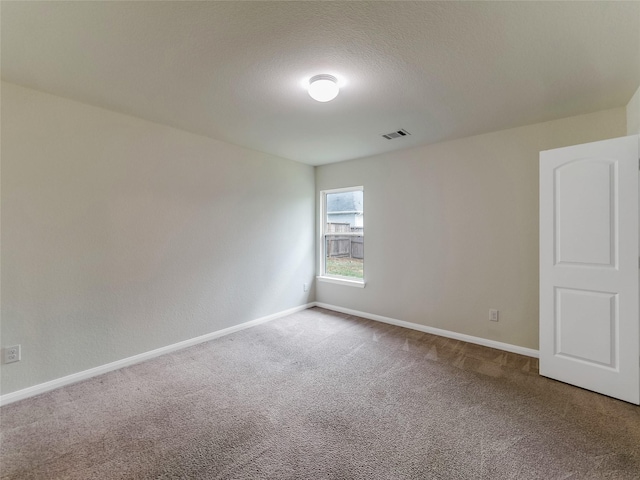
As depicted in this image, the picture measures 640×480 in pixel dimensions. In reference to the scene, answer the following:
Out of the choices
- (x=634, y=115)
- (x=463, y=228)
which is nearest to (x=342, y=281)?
(x=463, y=228)

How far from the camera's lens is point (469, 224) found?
11.0 ft

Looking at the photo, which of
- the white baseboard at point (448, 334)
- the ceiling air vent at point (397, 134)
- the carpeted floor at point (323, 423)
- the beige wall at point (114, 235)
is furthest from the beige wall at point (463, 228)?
the beige wall at point (114, 235)

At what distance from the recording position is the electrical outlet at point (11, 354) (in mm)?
2186

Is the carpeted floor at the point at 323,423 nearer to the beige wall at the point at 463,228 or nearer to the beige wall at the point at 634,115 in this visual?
the beige wall at the point at 463,228

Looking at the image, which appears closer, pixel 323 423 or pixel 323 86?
pixel 323 423

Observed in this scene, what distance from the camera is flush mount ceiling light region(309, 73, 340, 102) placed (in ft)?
6.86

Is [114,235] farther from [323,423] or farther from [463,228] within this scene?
[463,228]

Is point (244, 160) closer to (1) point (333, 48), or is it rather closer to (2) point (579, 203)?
(1) point (333, 48)

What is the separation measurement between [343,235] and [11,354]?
156 inches

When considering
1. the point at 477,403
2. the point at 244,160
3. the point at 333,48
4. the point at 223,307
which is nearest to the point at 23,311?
the point at 223,307

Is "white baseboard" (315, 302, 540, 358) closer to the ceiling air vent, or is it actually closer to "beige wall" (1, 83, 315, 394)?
"beige wall" (1, 83, 315, 394)

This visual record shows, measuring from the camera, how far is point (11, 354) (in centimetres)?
221

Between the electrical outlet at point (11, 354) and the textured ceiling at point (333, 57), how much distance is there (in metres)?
2.10

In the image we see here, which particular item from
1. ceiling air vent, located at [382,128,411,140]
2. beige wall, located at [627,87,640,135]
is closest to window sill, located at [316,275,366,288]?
ceiling air vent, located at [382,128,411,140]
